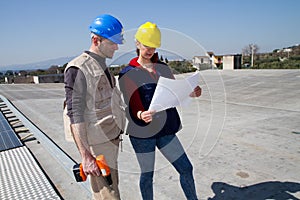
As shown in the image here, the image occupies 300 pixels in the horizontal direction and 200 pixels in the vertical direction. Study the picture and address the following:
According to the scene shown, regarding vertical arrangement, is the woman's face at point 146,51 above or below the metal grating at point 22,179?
above

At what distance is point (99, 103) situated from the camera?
152 cm

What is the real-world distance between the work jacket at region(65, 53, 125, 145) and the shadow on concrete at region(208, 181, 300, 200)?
4.20 ft

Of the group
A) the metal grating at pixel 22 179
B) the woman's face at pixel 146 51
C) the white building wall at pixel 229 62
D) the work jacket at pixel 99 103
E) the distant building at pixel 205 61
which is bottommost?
the metal grating at pixel 22 179

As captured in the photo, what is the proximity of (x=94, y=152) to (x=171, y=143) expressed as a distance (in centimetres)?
60

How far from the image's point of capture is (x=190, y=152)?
334cm

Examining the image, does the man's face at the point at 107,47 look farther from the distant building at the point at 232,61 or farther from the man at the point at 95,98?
the distant building at the point at 232,61

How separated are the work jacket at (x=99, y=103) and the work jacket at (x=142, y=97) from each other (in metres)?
0.08

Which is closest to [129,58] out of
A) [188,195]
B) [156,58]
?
[156,58]

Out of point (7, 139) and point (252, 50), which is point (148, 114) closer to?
point (7, 139)

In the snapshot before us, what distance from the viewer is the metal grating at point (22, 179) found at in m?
2.37

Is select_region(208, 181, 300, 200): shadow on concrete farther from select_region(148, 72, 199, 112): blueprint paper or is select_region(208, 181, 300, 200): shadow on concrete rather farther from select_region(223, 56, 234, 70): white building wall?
select_region(223, 56, 234, 70): white building wall

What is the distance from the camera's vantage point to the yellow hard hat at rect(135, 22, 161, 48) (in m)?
1.53

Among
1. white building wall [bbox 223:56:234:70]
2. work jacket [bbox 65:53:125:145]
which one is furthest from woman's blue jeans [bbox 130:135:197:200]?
white building wall [bbox 223:56:234:70]

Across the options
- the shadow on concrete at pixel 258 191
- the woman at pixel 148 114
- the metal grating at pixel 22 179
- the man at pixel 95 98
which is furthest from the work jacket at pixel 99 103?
the shadow on concrete at pixel 258 191
